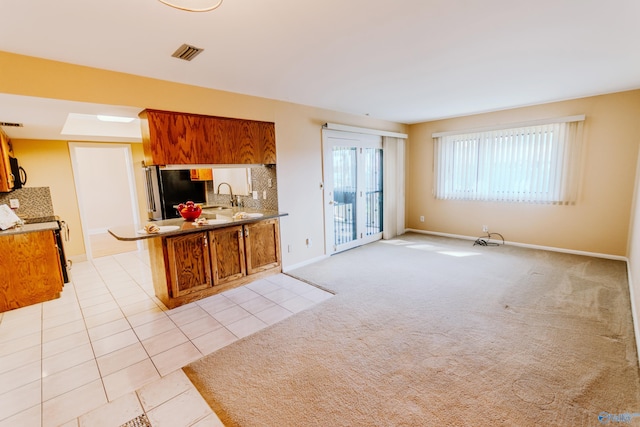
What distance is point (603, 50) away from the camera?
2506 mm

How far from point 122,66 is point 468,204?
590 cm

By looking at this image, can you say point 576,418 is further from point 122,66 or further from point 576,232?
point 122,66

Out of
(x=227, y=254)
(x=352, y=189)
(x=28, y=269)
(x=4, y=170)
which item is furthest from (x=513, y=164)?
(x=4, y=170)

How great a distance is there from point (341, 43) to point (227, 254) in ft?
8.88

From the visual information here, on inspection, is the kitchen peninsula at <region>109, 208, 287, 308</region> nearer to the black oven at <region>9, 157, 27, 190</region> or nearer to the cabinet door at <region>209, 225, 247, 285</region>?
the cabinet door at <region>209, 225, 247, 285</region>

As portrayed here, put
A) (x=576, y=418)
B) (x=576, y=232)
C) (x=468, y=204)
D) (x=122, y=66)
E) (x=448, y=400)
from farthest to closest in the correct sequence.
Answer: (x=468, y=204) < (x=576, y=232) < (x=122, y=66) < (x=448, y=400) < (x=576, y=418)

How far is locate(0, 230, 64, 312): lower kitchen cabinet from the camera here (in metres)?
3.12

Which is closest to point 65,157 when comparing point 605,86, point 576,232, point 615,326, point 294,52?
point 294,52

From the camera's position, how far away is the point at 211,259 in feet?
11.0

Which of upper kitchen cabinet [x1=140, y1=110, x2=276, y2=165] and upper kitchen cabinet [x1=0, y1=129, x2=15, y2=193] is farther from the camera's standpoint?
upper kitchen cabinet [x1=0, y1=129, x2=15, y2=193]

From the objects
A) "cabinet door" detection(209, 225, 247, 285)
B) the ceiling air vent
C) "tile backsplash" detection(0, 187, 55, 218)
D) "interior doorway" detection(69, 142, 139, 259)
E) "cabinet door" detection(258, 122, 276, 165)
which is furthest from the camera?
"interior doorway" detection(69, 142, 139, 259)

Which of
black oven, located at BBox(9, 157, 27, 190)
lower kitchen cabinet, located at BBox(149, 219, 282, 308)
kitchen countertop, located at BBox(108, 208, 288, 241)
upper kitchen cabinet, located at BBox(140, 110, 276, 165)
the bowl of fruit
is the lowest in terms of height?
lower kitchen cabinet, located at BBox(149, 219, 282, 308)

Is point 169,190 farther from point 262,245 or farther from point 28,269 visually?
point 262,245

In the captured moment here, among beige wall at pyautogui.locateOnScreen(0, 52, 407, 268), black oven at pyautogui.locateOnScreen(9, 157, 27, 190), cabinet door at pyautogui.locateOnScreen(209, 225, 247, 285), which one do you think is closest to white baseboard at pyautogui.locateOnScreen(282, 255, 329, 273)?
beige wall at pyautogui.locateOnScreen(0, 52, 407, 268)
